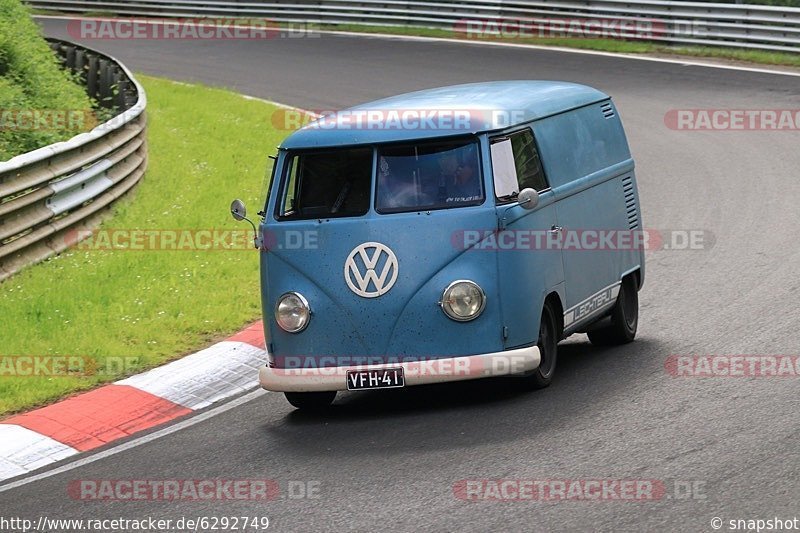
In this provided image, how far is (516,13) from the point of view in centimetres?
3262

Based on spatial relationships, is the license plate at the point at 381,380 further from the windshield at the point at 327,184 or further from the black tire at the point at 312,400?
the windshield at the point at 327,184

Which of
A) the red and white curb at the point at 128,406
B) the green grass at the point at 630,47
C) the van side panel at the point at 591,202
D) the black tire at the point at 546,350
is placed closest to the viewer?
the red and white curb at the point at 128,406

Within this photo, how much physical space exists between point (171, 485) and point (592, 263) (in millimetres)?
3810

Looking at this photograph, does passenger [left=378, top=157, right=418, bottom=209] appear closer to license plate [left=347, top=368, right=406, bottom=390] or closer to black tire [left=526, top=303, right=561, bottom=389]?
license plate [left=347, top=368, right=406, bottom=390]

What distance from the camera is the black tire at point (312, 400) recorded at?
9.65 m

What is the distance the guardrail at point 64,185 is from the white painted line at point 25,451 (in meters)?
3.64

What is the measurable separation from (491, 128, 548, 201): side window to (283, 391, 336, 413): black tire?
190 cm

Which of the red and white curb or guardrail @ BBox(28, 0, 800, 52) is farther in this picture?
guardrail @ BBox(28, 0, 800, 52)

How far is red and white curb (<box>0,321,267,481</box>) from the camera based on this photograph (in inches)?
355

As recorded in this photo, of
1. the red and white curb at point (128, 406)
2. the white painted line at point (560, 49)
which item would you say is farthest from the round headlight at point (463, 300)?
the white painted line at point (560, 49)

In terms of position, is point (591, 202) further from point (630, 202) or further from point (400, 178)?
point (400, 178)

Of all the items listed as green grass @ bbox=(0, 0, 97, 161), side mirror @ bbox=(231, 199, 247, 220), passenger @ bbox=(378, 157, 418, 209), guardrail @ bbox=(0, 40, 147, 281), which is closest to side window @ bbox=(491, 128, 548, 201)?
passenger @ bbox=(378, 157, 418, 209)

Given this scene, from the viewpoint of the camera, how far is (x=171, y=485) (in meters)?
8.01

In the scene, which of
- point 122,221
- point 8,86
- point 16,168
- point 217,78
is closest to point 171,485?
point 16,168
